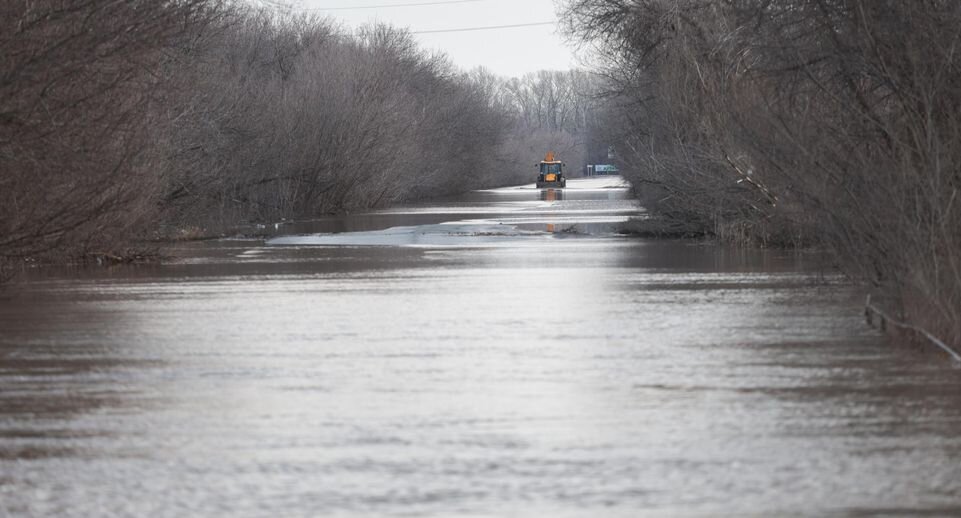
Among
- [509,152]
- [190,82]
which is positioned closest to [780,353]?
Answer: [190,82]

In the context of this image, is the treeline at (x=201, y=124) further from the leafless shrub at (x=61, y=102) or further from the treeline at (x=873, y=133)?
the treeline at (x=873, y=133)

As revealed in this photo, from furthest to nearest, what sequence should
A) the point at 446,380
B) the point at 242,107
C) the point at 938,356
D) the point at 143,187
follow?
1. the point at 242,107
2. the point at 143,187
3. the point at 938,356
4. the point at 446,380

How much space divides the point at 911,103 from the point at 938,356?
13.9ft

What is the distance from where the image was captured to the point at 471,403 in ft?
36.5

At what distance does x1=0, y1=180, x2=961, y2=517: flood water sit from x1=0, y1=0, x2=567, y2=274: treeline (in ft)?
5.97

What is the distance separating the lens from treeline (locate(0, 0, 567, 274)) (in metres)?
17.8

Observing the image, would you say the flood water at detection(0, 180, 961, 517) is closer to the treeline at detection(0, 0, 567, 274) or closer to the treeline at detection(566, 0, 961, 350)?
the treeline at detection(566, 0, 961, 350)

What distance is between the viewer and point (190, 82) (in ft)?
116

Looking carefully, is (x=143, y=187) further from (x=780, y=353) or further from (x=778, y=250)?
(x=780, y=353)

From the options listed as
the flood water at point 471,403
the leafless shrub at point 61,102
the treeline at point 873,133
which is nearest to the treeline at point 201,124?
the leafless shrub at point 61,102

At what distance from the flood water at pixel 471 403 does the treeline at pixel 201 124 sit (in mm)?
1819

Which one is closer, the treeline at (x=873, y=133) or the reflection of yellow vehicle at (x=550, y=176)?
the treeline at (x=873, y=133)

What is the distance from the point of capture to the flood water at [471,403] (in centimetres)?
823

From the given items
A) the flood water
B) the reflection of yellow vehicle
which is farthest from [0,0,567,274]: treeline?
the reflection of yellow vehicle
